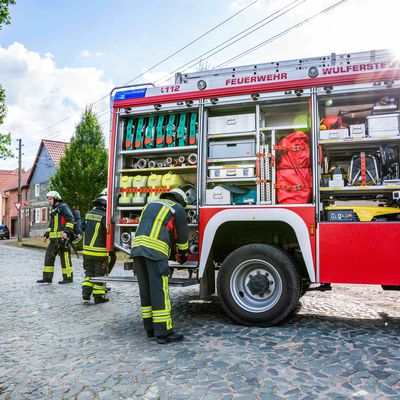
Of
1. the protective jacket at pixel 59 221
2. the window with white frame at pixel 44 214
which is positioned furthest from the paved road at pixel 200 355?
the window with white frame at pixel 44 214

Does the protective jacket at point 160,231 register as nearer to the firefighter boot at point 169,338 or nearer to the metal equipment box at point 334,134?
the firefighter boot at point 169,338

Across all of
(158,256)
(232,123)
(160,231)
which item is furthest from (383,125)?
(158,256)

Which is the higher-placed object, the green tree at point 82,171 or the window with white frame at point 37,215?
the green tree at point 82,171

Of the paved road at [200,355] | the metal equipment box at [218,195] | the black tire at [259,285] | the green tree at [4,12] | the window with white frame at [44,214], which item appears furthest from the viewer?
the window with white frame at [44,214]

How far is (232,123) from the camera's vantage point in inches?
228

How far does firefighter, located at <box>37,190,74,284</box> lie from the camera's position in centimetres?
948

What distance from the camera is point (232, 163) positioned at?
5.75 m

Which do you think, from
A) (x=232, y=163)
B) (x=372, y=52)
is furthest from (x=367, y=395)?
(x=372, y=52)

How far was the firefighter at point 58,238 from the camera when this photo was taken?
9484 millimetres

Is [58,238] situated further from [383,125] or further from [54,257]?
[383,125]

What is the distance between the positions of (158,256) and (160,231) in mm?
281

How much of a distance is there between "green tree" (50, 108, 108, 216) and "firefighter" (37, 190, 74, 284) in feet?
41.4

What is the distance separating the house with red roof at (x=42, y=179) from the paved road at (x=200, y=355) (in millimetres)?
35625

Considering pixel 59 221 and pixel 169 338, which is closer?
pixel 169 338
